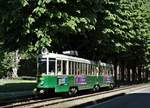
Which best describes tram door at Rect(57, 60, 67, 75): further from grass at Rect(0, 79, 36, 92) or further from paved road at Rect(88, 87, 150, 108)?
grass at Rect(0, 79, 36, 92)

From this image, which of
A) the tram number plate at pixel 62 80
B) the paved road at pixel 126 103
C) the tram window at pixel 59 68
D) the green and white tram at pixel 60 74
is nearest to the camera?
the paved road at pixel 126 103

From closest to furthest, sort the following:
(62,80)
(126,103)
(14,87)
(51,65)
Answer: (126,103)
(51,65)
(62,80)
(14,87)

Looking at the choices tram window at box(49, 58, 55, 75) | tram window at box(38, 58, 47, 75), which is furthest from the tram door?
tram window at box(38, 58, 47, 75)

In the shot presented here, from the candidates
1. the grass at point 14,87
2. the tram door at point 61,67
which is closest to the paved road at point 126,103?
the tram door at point 61,67

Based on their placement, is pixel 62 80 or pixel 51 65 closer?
pixel 51 65

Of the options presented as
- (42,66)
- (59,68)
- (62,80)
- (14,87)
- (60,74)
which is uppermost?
(42,66)

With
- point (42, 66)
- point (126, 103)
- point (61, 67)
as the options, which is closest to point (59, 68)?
point (61, 67)

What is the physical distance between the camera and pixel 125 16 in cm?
4959

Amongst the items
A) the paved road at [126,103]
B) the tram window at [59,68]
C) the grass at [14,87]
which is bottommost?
the paved road at [126,103]

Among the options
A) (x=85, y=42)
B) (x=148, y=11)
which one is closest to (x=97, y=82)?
(x=85, y=42)

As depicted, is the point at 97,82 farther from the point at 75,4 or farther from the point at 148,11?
the point at 148,11

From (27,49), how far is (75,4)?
4166mm

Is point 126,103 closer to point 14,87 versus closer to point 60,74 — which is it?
point 60,74

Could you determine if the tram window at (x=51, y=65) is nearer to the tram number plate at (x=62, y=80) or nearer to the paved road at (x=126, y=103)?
the tram number plate at (x=62, y=80)
